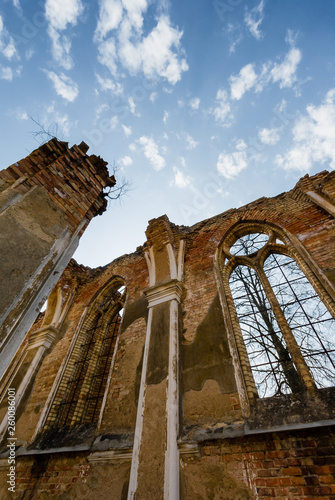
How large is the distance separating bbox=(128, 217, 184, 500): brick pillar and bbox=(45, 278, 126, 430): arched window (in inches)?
72.8

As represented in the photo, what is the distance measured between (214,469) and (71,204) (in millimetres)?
3405

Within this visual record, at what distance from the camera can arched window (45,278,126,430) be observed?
502cm

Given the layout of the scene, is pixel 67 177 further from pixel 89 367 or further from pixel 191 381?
pixel 89 367

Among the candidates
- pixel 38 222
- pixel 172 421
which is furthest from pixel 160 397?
pixel 38 222

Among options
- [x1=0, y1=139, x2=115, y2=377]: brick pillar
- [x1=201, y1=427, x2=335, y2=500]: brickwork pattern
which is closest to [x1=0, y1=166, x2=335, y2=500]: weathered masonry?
[x1=201, y1=427, x2=335, y2=500]: brickwork pattern

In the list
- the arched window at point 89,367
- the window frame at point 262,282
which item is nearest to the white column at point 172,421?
the window frame at point 262,282

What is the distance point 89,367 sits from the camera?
558 centimetres

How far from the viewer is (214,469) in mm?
2787

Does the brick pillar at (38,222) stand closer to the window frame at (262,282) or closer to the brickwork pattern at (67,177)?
the brickwork pattern at (67,177)

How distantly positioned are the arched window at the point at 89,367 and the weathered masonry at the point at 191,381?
0.03m

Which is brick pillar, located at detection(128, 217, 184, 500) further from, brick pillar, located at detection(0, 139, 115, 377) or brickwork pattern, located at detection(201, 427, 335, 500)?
brick pillar, located at detection(0, 139, 115, 377)

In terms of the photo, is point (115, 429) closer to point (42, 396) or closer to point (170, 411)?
point (170, 411)

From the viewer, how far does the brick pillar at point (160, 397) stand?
282cm

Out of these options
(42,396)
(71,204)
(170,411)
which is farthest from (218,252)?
(42,396)
